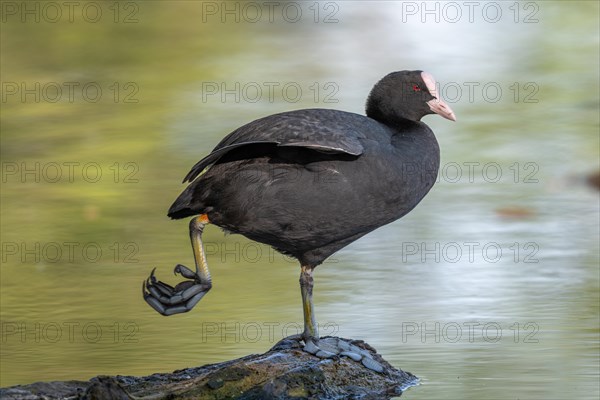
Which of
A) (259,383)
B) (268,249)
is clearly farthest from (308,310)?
(268,249)

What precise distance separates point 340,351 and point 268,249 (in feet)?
Answer: 10.3

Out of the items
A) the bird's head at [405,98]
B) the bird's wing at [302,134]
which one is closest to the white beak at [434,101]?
the bird's head at [405,98]

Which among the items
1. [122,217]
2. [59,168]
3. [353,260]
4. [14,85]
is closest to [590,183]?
[353,260]

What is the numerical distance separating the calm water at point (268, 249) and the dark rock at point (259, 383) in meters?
0.24

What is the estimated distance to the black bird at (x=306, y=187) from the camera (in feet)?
21.9

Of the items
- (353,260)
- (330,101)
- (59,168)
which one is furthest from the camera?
(330,101)

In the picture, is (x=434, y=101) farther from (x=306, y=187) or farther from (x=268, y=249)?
(x=268, y=249)

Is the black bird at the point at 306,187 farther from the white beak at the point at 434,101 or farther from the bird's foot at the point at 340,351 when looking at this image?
the white beak at the point at 434,101

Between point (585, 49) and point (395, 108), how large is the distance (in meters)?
8.33

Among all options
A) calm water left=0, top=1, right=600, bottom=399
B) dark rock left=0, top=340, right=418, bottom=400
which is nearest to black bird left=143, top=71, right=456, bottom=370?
dark rock left=0, top=340, right=418, bottom=400

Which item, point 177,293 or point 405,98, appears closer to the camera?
point 177,293

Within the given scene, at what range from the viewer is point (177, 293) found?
6965 mm

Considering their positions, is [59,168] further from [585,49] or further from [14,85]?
[585,49]

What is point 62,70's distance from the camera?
15.1m
